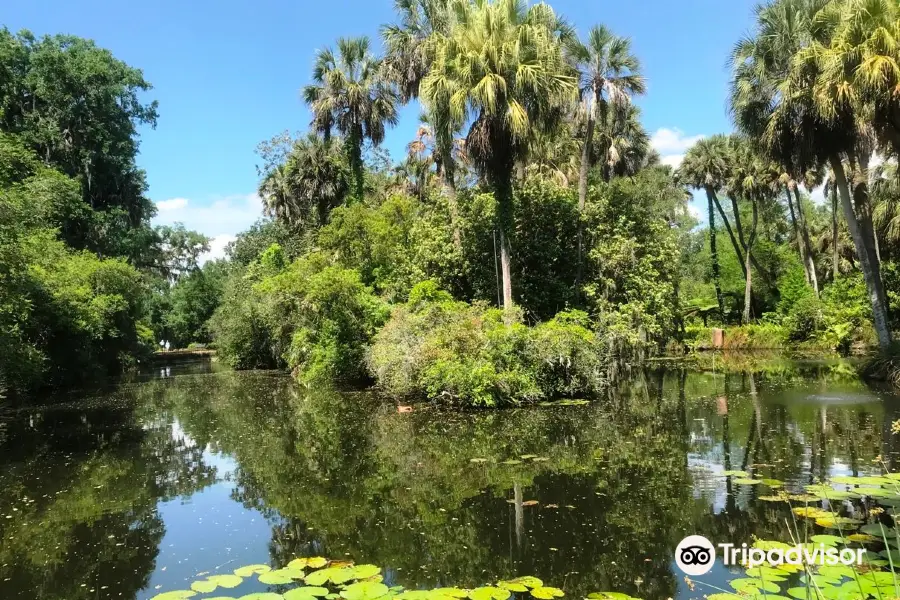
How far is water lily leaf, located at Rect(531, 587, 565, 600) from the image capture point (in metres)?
4.48

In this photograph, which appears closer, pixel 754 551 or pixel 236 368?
pixel 754 551

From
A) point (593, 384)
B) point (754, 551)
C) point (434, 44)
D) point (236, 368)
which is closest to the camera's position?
point (754, 551)

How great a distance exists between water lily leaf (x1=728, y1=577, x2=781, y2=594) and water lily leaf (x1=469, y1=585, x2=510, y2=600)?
170cm

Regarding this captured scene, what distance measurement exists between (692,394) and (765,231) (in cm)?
3829

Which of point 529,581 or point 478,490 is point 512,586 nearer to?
point 529,581

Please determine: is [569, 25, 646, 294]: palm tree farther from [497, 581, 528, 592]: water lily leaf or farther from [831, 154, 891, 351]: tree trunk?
[497, 581, 528, 592]: water lily leaf

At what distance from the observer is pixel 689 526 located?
5.98 m

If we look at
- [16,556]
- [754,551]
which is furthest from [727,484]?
[16,556]

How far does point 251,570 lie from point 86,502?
4.42 m

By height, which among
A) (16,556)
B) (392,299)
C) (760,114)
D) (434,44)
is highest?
(434,44)

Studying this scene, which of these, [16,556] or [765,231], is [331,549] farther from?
[765,231]

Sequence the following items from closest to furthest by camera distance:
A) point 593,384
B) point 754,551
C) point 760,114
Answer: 1. point 754,551
2. point 593,384
3. point 760,114

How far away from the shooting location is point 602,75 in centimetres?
2138

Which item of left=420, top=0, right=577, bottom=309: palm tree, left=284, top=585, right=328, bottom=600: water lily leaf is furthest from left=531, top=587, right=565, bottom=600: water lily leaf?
left=420, top=0, right=577, bottom=309: palm tree
